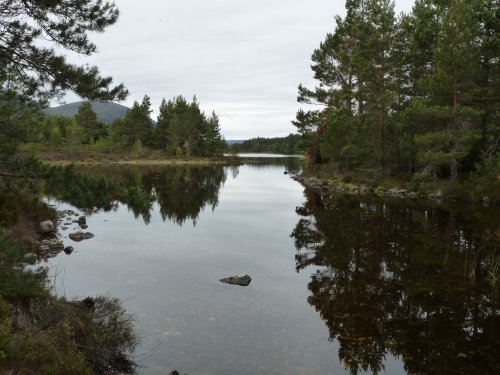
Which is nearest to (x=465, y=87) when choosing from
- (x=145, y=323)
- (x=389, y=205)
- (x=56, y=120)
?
(x=389, y=205)

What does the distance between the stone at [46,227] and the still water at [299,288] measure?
80cm

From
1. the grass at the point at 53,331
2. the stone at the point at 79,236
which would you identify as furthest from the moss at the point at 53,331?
the stone at the point at 79,236

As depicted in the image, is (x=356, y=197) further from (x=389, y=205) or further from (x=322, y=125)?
(x=322, y=125)

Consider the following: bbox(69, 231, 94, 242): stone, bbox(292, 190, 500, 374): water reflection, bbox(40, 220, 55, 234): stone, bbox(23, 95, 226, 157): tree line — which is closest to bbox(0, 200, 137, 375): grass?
bbox(292, 190, 500, 374): water reflection

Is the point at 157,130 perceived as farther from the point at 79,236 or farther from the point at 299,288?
the point at 299,288

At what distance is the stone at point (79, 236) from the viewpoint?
2044 cm

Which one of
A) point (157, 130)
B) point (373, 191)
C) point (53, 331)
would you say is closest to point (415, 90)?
point (373, 191)

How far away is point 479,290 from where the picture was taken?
12773 millimetres

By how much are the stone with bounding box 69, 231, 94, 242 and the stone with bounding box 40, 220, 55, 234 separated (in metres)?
1.01

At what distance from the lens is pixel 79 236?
68.2ft

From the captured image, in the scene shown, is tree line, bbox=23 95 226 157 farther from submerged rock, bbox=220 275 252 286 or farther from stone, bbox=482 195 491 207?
submerged rock, bbox=220 275 252 286

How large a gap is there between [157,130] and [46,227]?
89728mm

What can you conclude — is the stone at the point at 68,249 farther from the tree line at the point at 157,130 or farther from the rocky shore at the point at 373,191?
the tree line at the point at 157,130

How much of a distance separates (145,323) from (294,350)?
4.01 m
